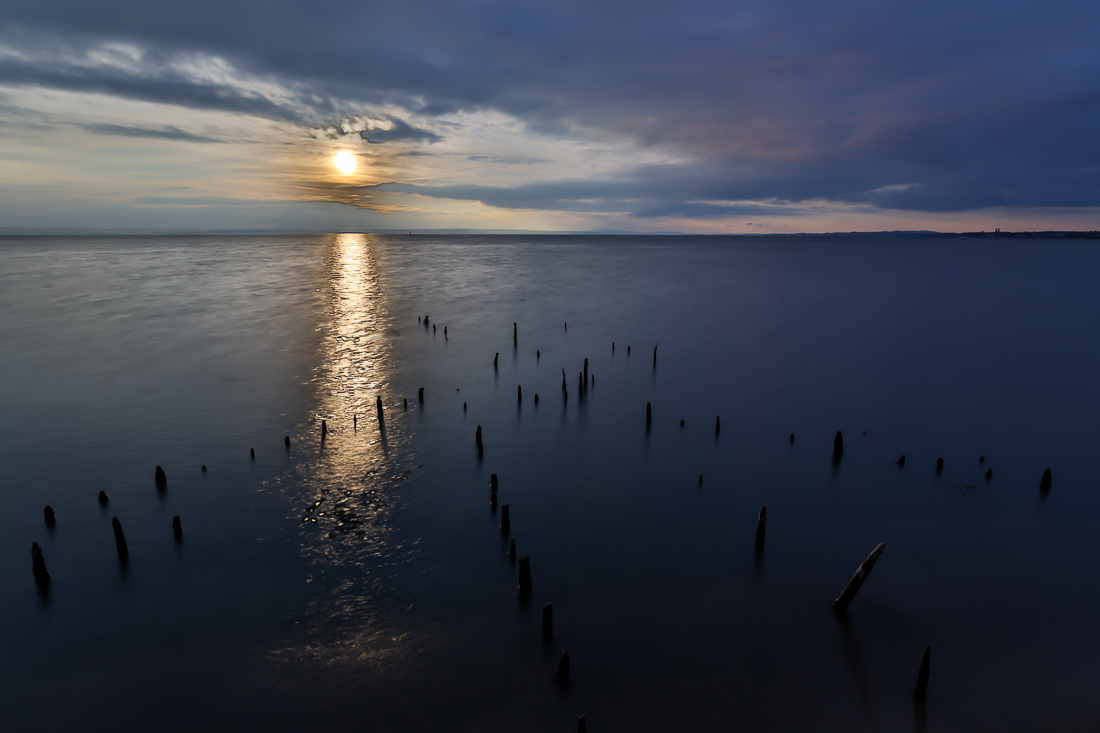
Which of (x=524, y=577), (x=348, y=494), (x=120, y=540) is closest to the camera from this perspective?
(x=524, y=577)

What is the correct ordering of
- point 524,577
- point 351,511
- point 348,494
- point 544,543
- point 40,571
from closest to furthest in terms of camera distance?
point 524,577 < point 40,571 < point 544,543 < point 351,511 < point 348,494

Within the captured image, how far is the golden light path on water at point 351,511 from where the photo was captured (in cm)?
1213

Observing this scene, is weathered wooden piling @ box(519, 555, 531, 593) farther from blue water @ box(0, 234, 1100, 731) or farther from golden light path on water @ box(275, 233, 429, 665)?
golden light path on water @ box(275, 233, 429, 665)

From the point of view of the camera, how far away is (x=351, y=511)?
17.0 metres

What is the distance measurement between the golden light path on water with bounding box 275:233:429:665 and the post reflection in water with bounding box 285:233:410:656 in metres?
0.03

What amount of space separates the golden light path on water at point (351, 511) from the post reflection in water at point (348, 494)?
3 centimetres

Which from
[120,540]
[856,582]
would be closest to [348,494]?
[120,540]

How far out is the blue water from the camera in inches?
425

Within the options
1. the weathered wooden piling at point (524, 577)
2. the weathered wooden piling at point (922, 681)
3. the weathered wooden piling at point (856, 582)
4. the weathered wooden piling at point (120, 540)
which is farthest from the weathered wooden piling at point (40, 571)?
the weathered wooden piling at point (922, 681)

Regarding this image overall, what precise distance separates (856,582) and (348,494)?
14.9 m

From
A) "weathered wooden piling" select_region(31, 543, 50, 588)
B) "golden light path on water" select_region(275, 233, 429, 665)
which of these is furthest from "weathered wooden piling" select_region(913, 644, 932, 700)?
"weathered wooden piling" select_region(31, 543, 50, 588)

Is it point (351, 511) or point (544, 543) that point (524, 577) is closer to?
point (544, 543)

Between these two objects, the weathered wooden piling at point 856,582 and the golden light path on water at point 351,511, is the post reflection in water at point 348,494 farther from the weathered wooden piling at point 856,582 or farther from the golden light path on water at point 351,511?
the weathered wooden piling at point 856,582

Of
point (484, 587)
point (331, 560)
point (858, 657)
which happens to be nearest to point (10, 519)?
point (331, 560)
